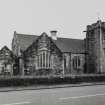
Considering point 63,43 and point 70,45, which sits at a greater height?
point 63,43

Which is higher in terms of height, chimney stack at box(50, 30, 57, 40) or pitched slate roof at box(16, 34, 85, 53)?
chimney stack at box(50, 30, 57, 40)

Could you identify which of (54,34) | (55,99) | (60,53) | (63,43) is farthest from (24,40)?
(55,99)

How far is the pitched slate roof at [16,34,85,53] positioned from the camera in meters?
33.1

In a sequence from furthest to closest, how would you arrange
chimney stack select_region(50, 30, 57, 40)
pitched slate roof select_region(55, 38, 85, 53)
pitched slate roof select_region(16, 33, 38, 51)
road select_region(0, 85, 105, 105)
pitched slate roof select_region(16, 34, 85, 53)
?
chimney stack select_region(50, 30, 57, 40) < pitched slate roof select_region(55, 38, 85, 53) < pitched slate roof select_region(16, 34, 85, 53) < pitched slate roof select_region(16, 33, 38, 51) < road select_region(0, 85, 105, 105)

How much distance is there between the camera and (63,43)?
125 feet

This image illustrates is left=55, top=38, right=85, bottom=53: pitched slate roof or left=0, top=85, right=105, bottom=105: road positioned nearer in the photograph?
left=0, top=85, right=105, bottom=105: road

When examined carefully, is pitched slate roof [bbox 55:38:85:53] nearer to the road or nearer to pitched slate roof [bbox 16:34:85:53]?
pitched slate roof [bbox 16:34:85:53]

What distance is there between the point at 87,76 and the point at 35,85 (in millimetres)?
8090

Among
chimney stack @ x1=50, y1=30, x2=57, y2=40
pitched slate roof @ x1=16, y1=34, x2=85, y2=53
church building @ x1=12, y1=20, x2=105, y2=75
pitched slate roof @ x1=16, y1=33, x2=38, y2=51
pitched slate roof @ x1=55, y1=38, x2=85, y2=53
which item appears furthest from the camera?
chimney stack @ x1=50, y1=30, x2=57, y2=40

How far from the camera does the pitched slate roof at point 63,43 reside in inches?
1304

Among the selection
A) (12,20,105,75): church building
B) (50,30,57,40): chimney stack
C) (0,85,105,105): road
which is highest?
(50,30,57,40): chimney stack

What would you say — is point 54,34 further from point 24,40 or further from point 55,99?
point 55,99

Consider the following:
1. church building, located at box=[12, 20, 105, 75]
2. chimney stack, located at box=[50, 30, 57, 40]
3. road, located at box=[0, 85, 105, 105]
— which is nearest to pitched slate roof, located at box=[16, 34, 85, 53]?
church building, located at box=[12, 20, 105, 75]

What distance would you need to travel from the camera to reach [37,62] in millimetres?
31656
